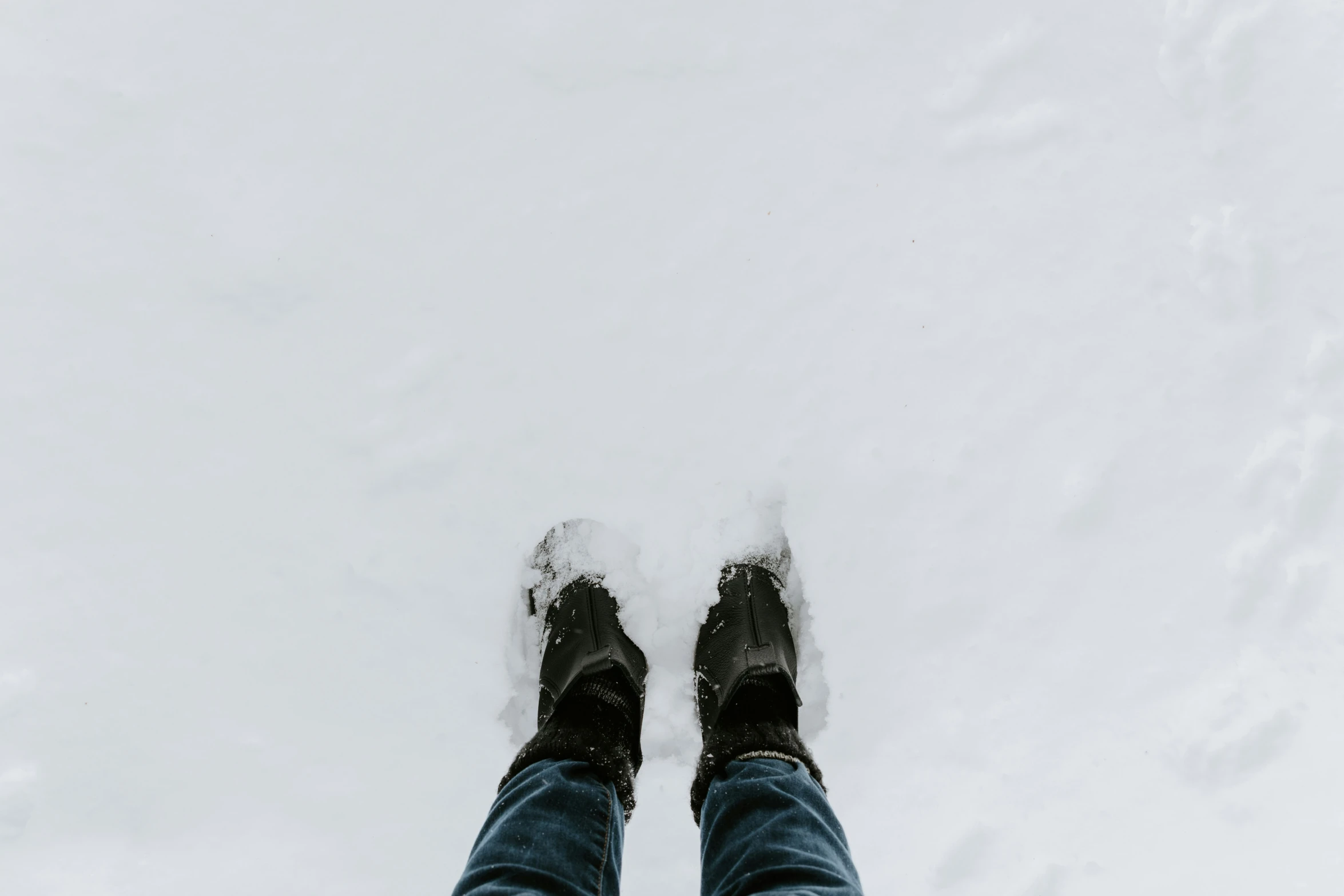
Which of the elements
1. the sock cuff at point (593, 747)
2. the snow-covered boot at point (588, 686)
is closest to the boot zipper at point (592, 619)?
the snow-covered boot at point (588, 686)

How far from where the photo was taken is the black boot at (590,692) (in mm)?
1205

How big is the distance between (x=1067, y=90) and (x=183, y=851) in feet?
7.21

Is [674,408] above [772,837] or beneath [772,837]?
above

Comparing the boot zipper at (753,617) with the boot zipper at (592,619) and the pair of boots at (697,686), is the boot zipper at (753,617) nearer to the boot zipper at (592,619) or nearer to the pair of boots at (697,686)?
the pair of boots at (697,686)

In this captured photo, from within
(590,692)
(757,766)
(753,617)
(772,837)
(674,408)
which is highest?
(674,408)

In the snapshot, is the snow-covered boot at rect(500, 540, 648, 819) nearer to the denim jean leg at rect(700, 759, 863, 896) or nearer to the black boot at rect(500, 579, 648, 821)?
the black boot at rect(500, 579, 648, 821)

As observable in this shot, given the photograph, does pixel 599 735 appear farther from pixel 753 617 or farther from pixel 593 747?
pixel 753 617

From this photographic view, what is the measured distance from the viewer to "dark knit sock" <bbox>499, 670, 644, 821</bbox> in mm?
1192

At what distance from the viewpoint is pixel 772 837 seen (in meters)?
1.06

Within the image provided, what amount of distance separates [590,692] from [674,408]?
1.75 feet

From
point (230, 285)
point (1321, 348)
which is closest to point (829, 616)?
point (1321, 348)

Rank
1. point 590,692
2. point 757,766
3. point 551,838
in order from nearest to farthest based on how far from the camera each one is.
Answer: point 551,838, point 757,766, point 590,692

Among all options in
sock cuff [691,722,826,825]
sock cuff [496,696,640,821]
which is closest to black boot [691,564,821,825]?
sock cuff [691,722,826,825]

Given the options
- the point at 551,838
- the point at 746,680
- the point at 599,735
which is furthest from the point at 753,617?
the point at 551,838
